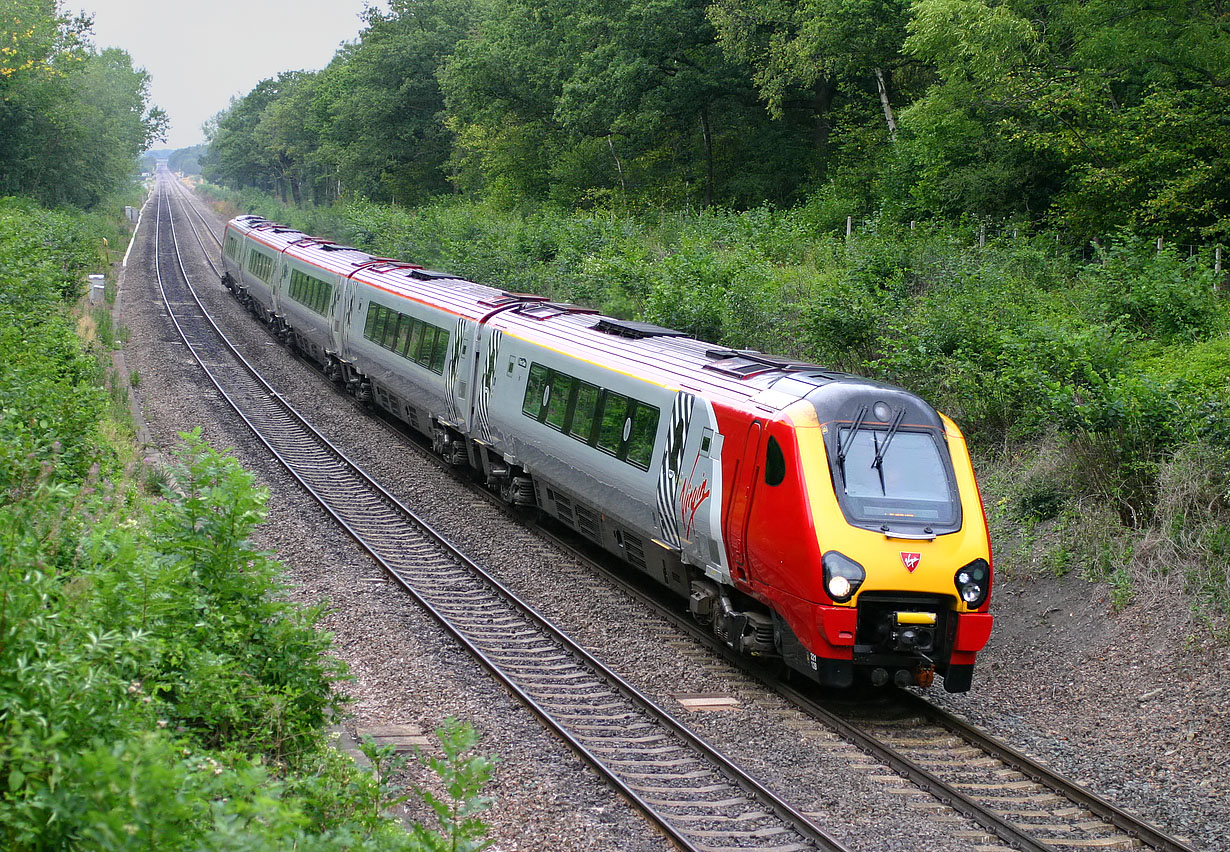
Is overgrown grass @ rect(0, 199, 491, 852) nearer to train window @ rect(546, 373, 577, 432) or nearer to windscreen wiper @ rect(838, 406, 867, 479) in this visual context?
windscreen wiper @ rect(838, 406, 867, 479)

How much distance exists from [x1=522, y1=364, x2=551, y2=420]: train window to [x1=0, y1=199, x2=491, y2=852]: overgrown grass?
546 centimetres

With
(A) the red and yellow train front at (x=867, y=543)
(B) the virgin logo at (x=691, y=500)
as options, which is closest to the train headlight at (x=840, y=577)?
(A) the red and yellow train front at (x=867, y=543)

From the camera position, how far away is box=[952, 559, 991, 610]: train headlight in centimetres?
846

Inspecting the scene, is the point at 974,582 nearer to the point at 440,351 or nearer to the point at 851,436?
the point at 851,436

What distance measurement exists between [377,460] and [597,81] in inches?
832

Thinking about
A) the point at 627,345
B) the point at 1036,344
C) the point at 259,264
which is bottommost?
the point at 259,264

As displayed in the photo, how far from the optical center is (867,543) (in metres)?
8.40

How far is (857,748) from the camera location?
8234 millimetres

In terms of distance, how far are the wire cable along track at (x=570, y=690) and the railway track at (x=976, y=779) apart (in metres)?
1.07

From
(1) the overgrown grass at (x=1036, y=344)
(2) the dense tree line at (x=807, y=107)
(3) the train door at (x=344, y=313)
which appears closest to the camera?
(1) the overgrown grass at (x=1036, y=344)

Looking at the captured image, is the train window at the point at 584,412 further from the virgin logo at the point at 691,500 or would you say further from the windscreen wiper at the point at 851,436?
the windscreen wiper at the point at 851,436

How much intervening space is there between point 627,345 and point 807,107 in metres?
26.0

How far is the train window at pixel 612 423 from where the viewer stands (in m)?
11.4

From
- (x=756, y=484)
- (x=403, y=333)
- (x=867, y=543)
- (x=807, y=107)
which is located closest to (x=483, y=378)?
(x=403, y=333)
